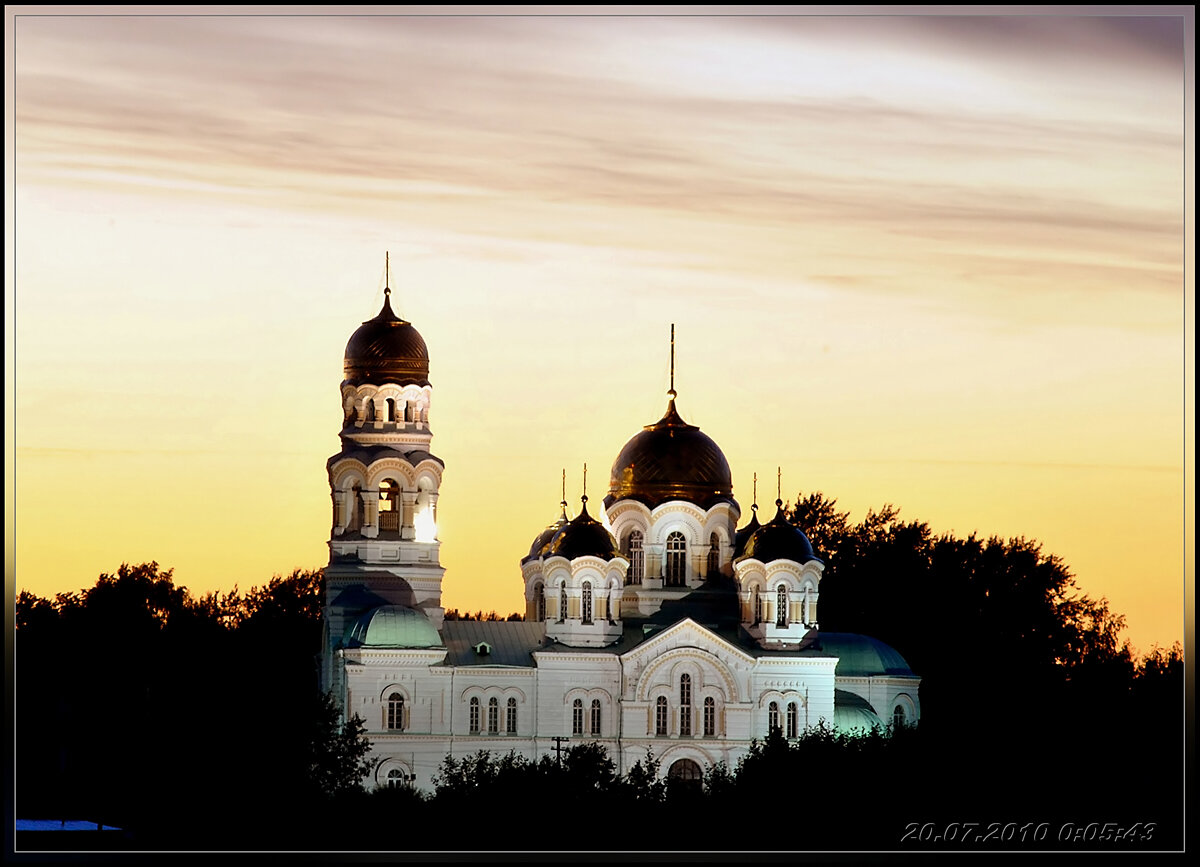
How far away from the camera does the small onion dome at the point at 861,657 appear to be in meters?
83.6

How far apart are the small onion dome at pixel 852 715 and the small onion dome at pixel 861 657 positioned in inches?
47.1

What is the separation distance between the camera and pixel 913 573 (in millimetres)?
100188

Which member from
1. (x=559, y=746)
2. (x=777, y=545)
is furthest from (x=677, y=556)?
(x=559, y=746)

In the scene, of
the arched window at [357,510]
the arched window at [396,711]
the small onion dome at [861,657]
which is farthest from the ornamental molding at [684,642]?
the arched window at [357,510]

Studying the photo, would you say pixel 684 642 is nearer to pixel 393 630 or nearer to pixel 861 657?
pixel 861 657

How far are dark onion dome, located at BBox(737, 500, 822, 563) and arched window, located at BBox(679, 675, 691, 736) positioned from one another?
348 centimetres

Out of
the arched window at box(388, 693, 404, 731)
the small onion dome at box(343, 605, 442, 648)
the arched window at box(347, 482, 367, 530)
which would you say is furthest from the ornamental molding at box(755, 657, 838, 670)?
the arched window at box(347, 482, 367, 530)

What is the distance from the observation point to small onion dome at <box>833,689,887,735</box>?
8031 centimetres

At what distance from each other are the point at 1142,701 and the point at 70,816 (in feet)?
91.5

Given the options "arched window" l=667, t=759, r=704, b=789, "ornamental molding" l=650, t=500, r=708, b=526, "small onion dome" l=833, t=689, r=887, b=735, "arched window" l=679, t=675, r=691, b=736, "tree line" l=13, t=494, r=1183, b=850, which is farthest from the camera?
"ornamental molding" l=650, t=500, r=708, b=526

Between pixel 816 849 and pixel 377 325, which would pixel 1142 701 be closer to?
pixel 377 325

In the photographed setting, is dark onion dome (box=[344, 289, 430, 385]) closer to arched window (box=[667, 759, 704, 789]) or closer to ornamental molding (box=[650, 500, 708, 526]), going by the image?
ornamental molding (box=[650, 500, 708, 526])

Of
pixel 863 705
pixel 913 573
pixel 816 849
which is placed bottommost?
pixel 816 849

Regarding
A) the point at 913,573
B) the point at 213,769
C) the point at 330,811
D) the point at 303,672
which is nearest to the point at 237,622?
Result: the point at 303,672
